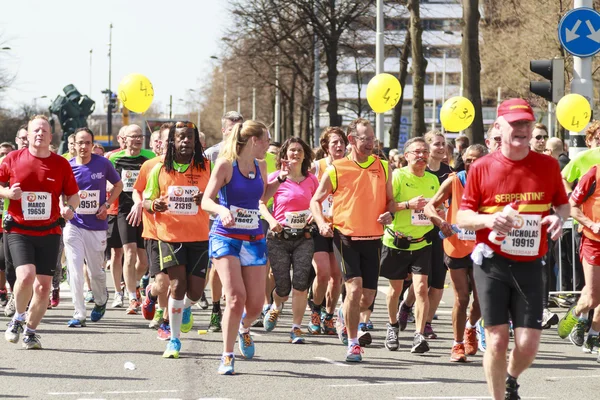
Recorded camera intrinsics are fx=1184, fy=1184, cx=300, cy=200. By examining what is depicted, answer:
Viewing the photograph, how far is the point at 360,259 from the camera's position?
10.1 metres

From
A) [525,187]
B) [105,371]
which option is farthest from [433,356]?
[525,187]

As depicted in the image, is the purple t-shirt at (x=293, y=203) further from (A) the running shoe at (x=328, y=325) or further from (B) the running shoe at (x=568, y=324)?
(B) the running shoe at (x=568, y=324)

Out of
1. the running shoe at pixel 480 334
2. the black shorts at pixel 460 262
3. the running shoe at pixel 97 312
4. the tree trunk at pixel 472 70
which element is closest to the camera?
the black shorts at pixel 460 262

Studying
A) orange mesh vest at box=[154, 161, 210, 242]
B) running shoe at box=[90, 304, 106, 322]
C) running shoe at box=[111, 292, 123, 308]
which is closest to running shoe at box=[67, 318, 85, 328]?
running shoe at box=[90, 304, 106, 322]

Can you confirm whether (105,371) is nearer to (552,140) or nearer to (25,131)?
(25,131)

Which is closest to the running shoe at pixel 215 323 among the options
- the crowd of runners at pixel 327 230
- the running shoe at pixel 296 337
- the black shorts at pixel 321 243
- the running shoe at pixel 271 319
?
the crowd of runners at pixel 327 230

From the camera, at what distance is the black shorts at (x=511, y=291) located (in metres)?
6.83

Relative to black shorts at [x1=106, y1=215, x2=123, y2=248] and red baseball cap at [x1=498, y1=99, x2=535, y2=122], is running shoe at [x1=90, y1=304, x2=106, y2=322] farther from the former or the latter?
red baseball cap at [x1=498, y1=99, x2=535, y2=122]

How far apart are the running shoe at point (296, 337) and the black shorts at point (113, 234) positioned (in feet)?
12.5

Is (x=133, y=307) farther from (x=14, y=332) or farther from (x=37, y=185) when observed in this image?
(x=37, y=185)

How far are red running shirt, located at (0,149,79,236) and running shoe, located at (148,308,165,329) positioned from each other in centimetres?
136

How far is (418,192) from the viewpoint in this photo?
10.7 metres

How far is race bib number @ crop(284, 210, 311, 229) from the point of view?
37.4 ft

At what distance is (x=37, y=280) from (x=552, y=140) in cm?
655
